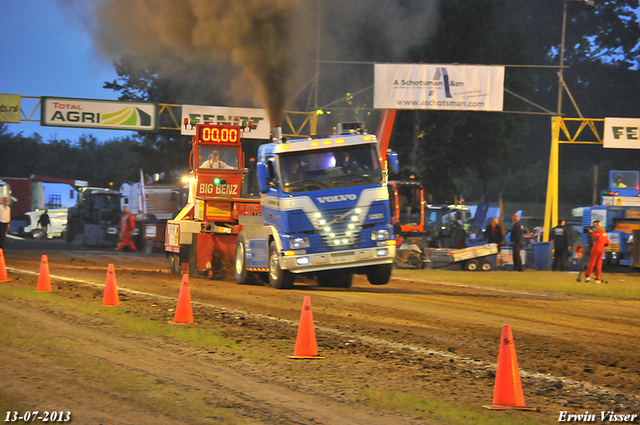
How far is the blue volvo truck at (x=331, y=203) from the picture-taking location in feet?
48.7

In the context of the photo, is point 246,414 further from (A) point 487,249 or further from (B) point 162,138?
(B) point 162,138

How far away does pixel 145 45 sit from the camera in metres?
23.0

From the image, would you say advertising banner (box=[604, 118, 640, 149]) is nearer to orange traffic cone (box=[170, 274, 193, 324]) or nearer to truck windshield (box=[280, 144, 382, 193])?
truck windshield (box=[280, 144, 382, 193])

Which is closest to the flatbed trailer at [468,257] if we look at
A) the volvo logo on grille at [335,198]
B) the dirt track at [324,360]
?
the dirt track at [324,360]

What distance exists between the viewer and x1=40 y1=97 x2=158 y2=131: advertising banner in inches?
1300

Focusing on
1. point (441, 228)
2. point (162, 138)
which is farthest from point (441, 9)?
point (162, 138)

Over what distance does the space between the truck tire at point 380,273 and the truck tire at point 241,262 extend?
9.33 ft

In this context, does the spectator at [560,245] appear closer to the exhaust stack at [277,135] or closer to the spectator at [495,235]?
the spectator at [495,235]

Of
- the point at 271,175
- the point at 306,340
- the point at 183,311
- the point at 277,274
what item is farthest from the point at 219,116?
the point at 306,340

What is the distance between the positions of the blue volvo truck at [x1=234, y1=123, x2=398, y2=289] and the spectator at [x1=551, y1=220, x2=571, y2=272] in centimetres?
1353

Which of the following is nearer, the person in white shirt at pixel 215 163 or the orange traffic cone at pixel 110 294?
the orange traffic cone at pixel 110 294

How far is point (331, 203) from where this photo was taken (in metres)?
14.8

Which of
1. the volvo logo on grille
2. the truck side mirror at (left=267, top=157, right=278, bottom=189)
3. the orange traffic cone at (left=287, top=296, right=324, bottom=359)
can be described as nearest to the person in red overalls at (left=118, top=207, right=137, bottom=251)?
the truck side mirror at (left=267, top=157, right=278, bottom=189)

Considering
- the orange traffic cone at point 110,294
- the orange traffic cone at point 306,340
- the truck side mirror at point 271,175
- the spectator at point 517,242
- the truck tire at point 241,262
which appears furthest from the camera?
the spectator at point 517,242
